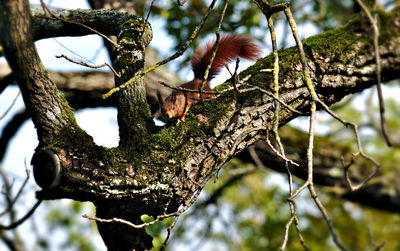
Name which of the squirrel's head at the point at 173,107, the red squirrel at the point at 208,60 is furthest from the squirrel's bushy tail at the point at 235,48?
the squirrel's head at the point at 173,107

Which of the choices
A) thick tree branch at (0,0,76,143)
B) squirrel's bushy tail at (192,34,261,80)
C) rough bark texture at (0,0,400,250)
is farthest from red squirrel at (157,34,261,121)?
thick tree branch at (0,0,76,143)

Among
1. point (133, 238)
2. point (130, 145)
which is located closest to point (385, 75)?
point (130, 145)

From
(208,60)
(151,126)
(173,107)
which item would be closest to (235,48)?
(208,60)

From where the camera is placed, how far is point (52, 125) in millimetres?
1645

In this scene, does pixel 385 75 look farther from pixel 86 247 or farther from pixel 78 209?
pixel 86 247

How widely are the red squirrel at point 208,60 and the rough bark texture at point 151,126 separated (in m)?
0.45

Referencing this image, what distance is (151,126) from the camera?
77.3 inches

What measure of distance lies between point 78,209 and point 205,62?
4.69 meters

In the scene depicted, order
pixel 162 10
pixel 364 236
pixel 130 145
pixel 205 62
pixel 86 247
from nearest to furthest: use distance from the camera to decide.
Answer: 1. pixel 130 145
2. pixel 205 62
3. pixel 162 10
4. pixel 364 236
5. pixel 86 247

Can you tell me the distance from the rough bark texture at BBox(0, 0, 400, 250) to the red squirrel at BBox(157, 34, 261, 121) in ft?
1.47

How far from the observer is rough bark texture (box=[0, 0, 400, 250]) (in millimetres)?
1573

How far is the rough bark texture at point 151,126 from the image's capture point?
61.9 inches

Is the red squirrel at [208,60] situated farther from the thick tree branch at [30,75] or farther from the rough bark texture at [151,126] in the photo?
the thick tree branch at [30,75]

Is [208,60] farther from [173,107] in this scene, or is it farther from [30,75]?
[30,75]
